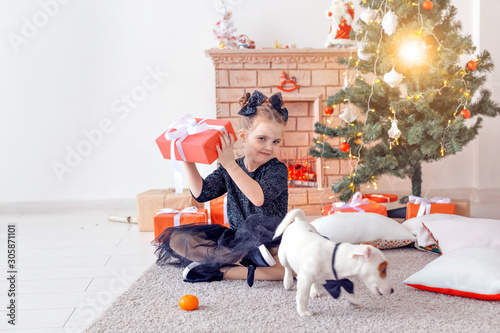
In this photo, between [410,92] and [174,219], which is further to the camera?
[410,92]

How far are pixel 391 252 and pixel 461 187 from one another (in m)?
1.73

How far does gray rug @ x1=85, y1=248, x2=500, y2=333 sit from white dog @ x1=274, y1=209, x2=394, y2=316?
0.21ft

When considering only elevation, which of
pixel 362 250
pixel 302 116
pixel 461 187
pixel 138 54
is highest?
pixel 138 54

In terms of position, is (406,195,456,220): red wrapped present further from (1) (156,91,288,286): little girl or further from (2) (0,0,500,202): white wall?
(2) (0,0,500,202): white wall

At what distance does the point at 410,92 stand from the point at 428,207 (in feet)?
1.93

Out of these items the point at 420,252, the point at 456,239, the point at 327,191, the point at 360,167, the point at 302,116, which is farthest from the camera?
the point at 302,116

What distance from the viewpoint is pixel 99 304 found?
4.38 feet

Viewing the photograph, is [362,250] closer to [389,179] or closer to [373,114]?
[373,114]

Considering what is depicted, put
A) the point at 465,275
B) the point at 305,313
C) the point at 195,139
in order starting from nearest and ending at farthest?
1. the point at 305,313
2. the point at 465,275
3. the point at 195,139

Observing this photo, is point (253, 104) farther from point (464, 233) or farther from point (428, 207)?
point (428, 207)

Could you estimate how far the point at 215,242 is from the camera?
1.56 m

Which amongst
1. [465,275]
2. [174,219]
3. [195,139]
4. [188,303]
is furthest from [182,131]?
[465,275]

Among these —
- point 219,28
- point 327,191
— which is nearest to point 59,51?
point 219,28

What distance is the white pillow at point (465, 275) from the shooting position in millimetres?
1231
